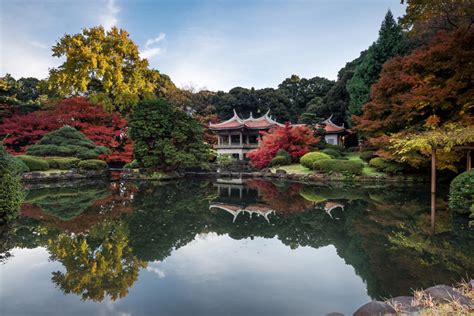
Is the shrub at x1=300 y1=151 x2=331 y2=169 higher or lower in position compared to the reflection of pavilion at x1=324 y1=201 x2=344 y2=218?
higher

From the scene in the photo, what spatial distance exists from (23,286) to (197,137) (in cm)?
1375

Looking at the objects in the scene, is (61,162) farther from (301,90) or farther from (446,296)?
(301,90)

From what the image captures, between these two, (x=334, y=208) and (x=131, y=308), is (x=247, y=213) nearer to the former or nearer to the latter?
(x=334, y=208)

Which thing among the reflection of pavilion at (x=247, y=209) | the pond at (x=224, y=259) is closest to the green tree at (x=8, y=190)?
the pond at (x=224, y=259)

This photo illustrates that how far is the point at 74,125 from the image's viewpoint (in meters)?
19.7

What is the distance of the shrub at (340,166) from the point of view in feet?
48.8

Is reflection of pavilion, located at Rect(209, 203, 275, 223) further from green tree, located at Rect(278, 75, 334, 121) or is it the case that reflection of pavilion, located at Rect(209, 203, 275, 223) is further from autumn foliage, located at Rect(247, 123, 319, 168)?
green tree, located at Rect(278, 75, 334, 121)

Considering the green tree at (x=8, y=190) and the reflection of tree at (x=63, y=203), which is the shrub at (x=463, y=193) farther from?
the green tree at (x=8, y=190)

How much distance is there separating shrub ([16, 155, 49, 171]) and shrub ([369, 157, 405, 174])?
56.9 ft

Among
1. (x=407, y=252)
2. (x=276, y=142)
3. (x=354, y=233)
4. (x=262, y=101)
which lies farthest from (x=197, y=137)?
(x=262, y=101)

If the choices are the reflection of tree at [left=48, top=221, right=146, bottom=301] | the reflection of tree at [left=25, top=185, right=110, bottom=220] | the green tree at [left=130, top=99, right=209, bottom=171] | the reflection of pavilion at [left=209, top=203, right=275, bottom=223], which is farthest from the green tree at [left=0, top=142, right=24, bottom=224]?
the green tree at [left=130, top=99, right=209, bottom=171]

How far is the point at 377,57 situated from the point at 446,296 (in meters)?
21.2

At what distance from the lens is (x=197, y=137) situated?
1686cm

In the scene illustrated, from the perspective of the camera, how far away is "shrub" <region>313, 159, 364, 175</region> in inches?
585
